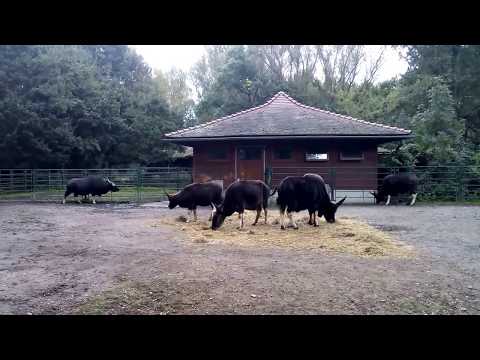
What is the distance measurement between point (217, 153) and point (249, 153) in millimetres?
1674

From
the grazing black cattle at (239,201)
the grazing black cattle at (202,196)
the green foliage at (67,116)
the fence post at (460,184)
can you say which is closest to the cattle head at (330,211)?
the grazing black cattle at (239,201)

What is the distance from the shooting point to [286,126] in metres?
18.6

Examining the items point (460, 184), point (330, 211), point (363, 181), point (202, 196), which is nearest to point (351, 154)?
point (363, 181)

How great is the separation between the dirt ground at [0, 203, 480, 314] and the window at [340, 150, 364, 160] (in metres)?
9.05

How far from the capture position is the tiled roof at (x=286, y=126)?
1745 cm

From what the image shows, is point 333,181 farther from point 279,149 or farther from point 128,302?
point 128,302

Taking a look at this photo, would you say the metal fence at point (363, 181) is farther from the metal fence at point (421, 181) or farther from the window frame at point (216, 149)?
the window frame at point (216, 149)

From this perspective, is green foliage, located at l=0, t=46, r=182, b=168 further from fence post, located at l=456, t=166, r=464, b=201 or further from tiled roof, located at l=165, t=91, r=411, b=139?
fence post, located at l=456, t=166, r=464, b=201

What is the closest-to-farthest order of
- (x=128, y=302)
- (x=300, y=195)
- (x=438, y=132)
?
1. (x=128, y=302)
2. (x=300, y=195)
3. (x=438, y=132)

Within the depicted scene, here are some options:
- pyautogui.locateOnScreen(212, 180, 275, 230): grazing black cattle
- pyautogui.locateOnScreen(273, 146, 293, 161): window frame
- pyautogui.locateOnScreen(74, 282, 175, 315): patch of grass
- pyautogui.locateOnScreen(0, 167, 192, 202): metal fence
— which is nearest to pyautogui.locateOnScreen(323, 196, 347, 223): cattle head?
Result: pyautogui.locateOnScreen(212, 180, 275, 230): grazing black cattle

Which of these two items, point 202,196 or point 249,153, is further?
point 249,153

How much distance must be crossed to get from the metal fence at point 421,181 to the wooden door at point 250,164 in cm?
77

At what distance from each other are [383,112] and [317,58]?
9.57 m

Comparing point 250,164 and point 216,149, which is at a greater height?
point 216,149
